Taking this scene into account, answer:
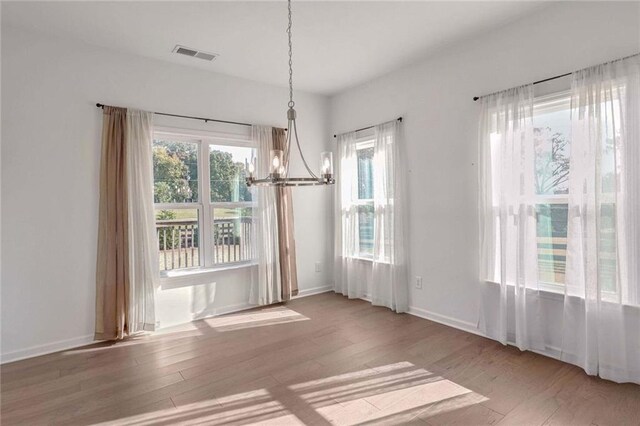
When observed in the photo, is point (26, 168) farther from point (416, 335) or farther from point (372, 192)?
point (416, 335)

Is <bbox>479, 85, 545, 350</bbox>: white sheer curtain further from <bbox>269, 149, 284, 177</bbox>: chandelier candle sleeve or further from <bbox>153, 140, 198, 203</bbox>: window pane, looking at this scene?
<bbox>153, 140, 198, 203</bbox>: window pane

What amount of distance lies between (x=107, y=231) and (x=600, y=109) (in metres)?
4.39

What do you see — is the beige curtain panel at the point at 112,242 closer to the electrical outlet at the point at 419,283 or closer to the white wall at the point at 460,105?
the white wall at the point at 460,105

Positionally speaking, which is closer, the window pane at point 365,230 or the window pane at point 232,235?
the window pane at point 232,235

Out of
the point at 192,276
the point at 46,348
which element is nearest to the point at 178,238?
the point at 192,276

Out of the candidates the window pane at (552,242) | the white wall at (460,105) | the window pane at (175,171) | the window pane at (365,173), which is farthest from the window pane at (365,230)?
the window pane at (175,171)

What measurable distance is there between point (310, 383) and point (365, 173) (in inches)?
114

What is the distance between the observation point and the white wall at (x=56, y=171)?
9.80 ft

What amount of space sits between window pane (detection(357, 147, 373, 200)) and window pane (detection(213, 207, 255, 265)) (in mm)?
1555

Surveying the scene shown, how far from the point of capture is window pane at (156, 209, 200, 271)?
385 cm

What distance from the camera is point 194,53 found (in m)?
3.57

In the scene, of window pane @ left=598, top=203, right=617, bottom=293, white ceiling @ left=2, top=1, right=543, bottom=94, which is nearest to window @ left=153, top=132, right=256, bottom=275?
white ceiling @ left=2, top=1, right=543, bottom=94

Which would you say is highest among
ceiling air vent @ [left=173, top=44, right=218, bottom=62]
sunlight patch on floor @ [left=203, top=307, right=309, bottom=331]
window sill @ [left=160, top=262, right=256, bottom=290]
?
ceiling air vent @ [left=173, top=44, right=218, bottom=62]

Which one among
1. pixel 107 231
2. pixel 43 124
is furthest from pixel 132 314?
pixel 43 124
